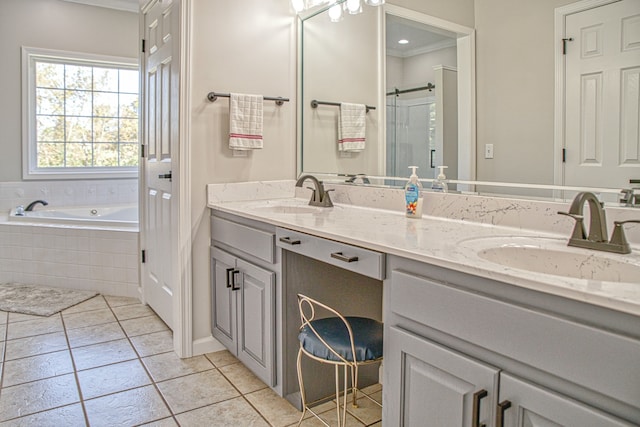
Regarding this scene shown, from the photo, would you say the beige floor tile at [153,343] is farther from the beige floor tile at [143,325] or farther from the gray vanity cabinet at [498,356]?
the gray vanity cabinet at [498,356]

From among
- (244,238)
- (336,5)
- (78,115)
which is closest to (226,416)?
(244,238)

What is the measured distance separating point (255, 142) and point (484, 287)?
1.82m

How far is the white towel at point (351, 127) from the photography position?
2.68 meters

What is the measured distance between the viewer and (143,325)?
3205 millimetres

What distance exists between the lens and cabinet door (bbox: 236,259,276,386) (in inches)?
85.2

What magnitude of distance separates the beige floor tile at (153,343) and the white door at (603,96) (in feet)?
7.41

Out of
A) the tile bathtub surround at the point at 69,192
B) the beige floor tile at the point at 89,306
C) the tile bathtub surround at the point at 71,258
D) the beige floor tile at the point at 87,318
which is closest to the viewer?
the beige floor tile at the point at 87,318

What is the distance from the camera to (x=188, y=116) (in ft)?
8.52

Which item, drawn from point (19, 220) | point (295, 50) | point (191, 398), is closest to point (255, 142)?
point (295, 50)

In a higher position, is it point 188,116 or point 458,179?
point 188,116

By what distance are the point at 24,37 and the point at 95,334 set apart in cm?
330

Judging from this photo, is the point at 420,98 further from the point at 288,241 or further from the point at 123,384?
the point at 123,384

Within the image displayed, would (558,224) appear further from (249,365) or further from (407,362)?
(249,365)

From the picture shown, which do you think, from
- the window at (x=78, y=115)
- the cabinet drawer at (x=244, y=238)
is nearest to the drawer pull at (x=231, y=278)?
the cabinet drawer at (x=244, y=238)
